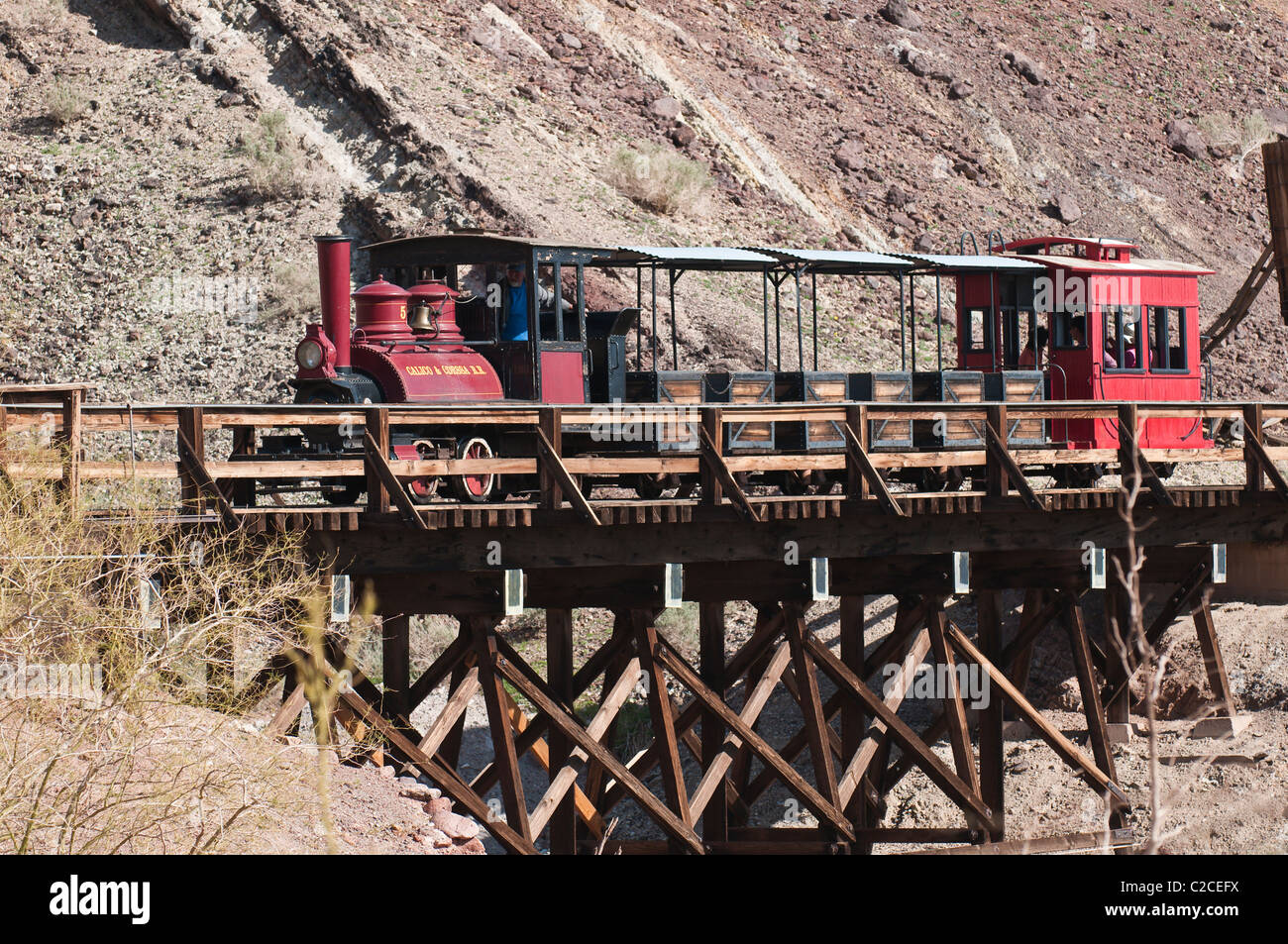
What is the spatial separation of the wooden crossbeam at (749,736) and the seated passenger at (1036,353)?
8.47 meters

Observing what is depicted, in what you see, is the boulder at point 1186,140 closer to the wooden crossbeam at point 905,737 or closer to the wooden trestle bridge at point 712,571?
the wooden trestle bridge at point 712,571

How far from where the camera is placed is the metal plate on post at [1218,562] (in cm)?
1658

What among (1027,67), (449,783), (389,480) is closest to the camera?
(389,480)

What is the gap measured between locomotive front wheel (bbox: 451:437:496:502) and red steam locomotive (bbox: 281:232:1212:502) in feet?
0.08

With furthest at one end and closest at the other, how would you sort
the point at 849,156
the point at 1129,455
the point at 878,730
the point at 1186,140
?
the point at 1186,140 < the point at 849,156 < the point at 878,730 < the point at 1129,455

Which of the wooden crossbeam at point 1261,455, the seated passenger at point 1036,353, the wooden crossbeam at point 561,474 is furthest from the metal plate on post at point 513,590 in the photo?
the seated passenger at point 1036,353

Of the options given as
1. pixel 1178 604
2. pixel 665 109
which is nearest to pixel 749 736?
pixel 1178 604

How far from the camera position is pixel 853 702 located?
15836mm

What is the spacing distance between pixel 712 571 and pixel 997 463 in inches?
112

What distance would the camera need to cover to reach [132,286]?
29125mm

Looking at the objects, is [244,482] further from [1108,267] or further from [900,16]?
[900,16]

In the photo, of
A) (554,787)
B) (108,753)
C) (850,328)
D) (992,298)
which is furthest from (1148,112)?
(108,753)

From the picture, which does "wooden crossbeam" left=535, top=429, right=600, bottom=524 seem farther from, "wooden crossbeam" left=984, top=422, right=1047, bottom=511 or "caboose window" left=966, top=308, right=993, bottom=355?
"caboose window" left=966, top=308, right=993, bottom=355
